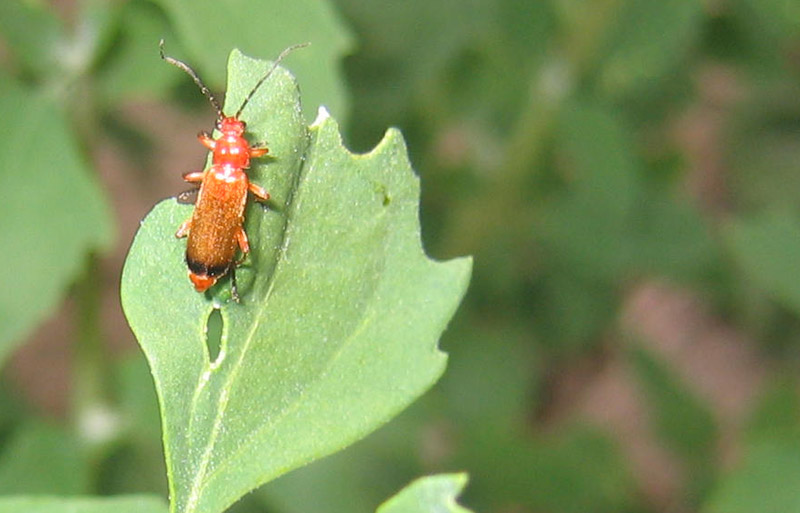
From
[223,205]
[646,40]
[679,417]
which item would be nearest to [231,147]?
[223,205]

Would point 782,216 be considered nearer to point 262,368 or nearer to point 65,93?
point 65,93

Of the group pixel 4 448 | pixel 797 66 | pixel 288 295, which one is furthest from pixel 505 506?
pixel 288 295

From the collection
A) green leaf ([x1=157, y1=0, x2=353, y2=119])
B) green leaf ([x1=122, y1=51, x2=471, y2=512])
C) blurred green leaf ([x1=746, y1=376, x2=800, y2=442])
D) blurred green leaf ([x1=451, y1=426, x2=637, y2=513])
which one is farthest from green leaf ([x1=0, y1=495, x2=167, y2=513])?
blurred green leaf ([x1=746, y1=376, x2=800, y2=442])

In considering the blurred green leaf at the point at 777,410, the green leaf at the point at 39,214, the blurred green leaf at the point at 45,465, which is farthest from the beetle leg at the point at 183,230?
the blurred green leaf at the point at 777,410

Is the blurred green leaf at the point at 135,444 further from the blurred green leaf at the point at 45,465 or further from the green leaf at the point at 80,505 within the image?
the green leaf at the point at 80,505

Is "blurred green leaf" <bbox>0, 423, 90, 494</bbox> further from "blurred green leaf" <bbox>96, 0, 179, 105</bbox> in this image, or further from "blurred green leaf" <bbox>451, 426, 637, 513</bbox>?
"blurred green leaf" <bbox>451, 426, 637, 513</bbox>

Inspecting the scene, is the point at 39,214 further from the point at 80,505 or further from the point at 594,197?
the point at 594,197
